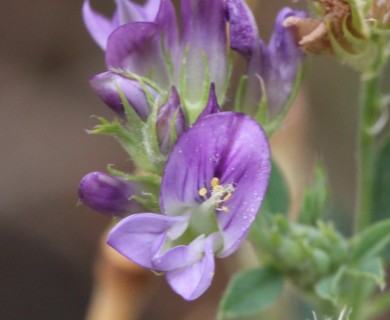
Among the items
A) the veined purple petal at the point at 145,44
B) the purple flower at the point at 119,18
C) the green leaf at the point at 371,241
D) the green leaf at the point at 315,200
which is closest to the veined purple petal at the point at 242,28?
the veined purple petal at the point at 145,44

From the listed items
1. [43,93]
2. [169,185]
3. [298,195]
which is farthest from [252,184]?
[43,93]

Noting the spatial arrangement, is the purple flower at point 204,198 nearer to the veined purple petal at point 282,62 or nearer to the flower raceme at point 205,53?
the flower raceme at point 205,53

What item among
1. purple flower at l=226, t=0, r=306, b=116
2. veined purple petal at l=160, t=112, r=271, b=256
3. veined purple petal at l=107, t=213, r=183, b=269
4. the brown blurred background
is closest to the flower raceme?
purple flower at l=226, t=0, r=306, b=116

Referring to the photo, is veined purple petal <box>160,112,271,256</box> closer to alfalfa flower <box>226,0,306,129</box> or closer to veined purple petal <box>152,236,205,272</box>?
veined purple petal <box>152,236,205,272</box>

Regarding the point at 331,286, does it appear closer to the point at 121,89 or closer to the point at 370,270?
the point at 370,270

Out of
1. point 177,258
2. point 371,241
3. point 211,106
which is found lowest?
point 371,241

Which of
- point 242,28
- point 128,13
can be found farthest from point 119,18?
point 242,28
